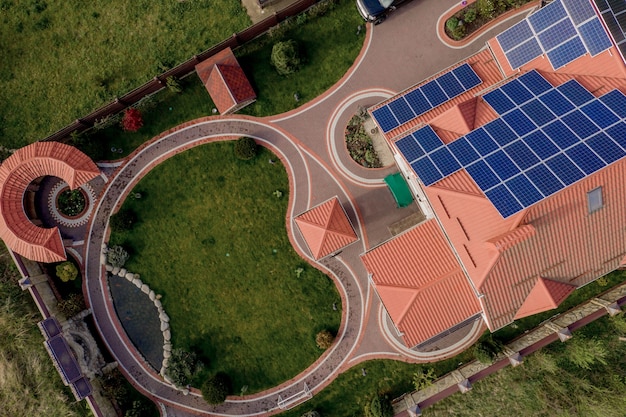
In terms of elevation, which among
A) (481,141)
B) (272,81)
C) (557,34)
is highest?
(272,81)

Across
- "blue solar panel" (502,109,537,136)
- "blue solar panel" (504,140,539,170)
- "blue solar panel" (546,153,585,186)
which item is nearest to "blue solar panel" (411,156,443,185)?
"blue solar panel" (504,140,539,170)

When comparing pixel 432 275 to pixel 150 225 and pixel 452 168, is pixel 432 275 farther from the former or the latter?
pixel 150 225

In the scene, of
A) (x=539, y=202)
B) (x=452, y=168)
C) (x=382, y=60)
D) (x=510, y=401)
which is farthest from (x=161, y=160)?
(x=510, y=401)

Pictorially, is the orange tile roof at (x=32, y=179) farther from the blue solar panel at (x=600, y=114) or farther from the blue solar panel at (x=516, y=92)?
the blue solar panel at (x=600, y=114)

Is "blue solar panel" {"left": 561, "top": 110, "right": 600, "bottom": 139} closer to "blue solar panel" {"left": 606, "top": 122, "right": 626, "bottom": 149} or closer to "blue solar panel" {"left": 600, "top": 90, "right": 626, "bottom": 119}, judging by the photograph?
"blue solar panel" {"left": 606, "top": 122, "right": 626, "bottom": 149}

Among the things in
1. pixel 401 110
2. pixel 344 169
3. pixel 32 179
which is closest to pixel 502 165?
pixel 401 110

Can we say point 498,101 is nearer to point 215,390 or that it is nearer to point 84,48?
point 215,390
